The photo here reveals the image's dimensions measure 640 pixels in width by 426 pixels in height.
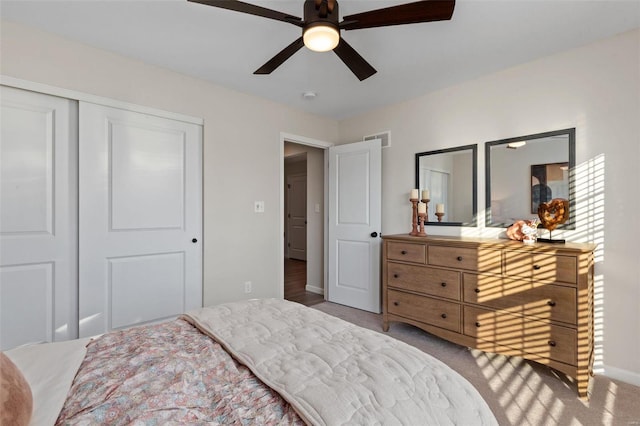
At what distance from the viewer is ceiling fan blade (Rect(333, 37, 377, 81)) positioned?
1782 millimetres

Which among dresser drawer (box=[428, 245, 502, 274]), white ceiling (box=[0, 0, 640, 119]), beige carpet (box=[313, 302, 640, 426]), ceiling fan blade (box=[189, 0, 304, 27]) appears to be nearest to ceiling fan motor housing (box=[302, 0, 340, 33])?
ceiling fan blade (box=[189, 0, 304, 27])

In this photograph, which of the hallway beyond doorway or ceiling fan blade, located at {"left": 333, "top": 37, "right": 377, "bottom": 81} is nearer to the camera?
ceiling fan blade, located at {"left": 333, "top": 37, "right": 377, "bottom": 81}

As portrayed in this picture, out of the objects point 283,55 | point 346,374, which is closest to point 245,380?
point 346,374

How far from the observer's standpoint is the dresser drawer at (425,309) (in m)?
2.60

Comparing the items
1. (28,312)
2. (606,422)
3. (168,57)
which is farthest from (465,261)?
(28,312)

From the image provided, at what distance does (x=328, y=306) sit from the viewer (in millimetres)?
3895

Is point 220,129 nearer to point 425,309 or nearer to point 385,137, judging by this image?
point 385,137

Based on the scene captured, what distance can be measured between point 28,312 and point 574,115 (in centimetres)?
424

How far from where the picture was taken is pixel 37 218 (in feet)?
7.25

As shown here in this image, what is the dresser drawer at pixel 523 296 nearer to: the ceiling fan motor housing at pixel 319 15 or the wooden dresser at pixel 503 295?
the wooden dresser at pixel 503 295

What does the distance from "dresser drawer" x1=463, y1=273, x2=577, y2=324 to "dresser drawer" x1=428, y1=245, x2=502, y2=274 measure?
0.07 metres

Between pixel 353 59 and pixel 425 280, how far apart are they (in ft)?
6.26

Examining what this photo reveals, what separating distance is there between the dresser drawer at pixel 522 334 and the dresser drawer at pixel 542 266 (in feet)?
1.04

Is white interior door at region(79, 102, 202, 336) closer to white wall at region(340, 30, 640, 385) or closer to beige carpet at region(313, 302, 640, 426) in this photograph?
beige carpet at region(313, 302, 640, 426)
